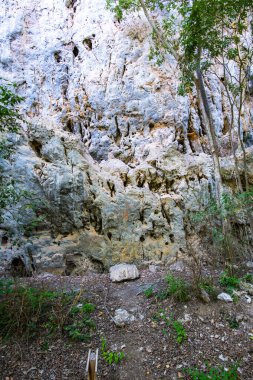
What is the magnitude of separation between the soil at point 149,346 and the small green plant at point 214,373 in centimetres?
10

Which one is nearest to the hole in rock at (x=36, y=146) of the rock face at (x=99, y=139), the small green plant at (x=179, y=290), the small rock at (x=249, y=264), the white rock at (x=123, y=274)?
the rock face at (x=99, y=139)

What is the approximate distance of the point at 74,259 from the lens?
681cm

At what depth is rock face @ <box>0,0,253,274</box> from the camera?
275 inches

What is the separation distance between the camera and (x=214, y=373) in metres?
3.07

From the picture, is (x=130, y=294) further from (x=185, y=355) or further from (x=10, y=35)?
(x=10, y=35)

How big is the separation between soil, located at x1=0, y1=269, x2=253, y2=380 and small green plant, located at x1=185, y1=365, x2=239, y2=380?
103 millimetres

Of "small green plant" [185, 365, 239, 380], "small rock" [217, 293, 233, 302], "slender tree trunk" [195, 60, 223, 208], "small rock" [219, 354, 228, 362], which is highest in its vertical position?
"slender tree trunk" [195, 60, 223, 208]

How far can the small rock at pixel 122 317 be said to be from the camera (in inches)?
161

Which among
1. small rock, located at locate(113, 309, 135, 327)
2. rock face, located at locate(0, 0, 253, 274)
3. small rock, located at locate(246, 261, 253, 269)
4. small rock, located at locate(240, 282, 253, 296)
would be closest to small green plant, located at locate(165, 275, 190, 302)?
small rock, located at locate(113, 309, 135, 327)

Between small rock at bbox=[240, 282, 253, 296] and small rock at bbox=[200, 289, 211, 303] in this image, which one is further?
small rock at bbox=[240, 282, 253, 296]

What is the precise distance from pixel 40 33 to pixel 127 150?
28.3ft

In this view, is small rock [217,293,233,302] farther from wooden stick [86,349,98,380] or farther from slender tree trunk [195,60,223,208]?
wooden stick [86,349,98,380]

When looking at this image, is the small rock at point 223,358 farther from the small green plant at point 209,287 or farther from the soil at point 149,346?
the small green plant at point 209,287

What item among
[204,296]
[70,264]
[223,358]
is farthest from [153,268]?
[223,358]
